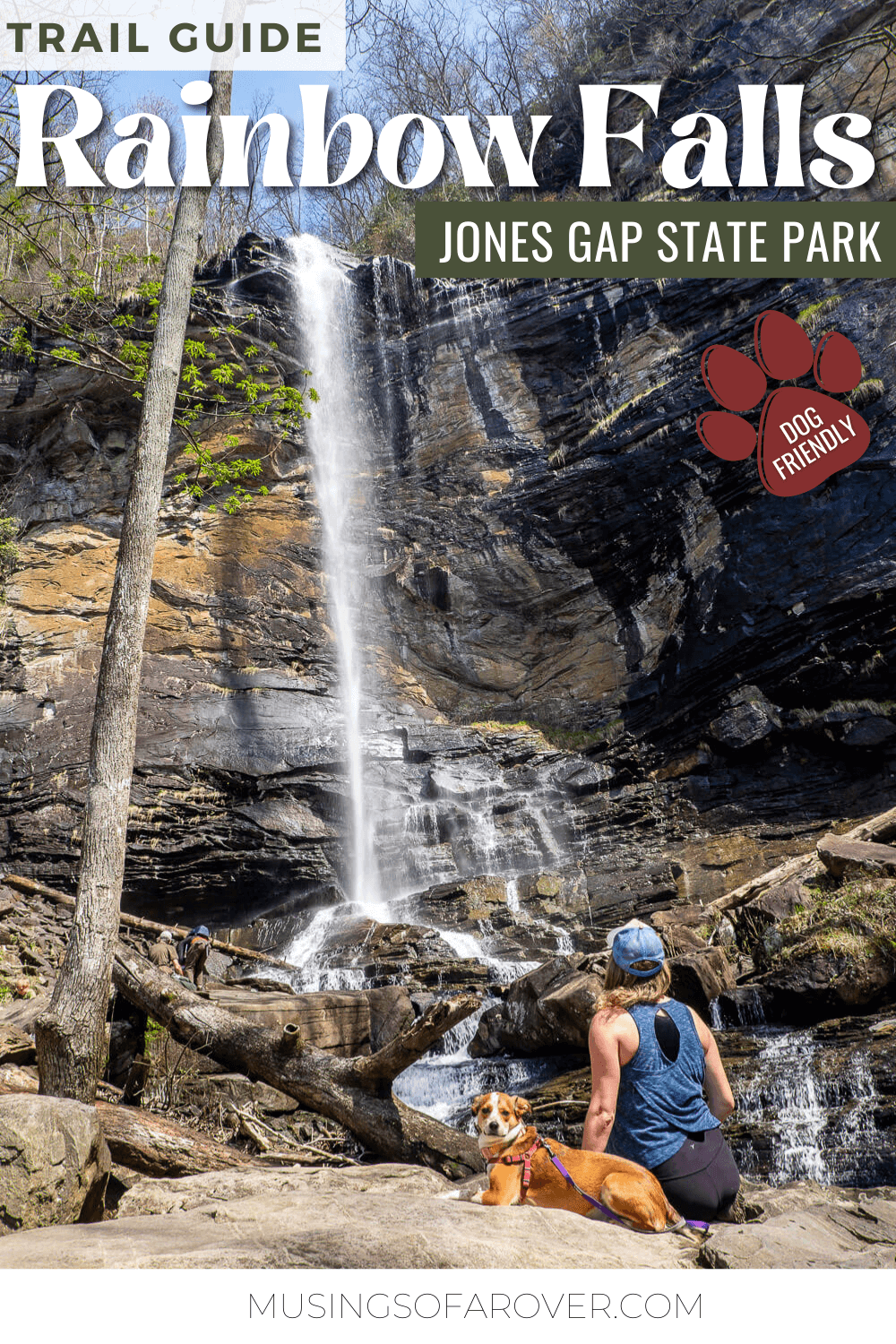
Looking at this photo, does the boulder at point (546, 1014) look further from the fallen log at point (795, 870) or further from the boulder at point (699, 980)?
the fallen log at point (795, 870)

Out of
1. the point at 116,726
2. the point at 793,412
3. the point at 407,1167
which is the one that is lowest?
the point at 407,1167

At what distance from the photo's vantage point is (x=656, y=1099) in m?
3.01

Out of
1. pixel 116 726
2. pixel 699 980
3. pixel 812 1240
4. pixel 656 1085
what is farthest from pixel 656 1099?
pixel 699 980

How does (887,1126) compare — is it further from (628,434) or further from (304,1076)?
(628,434)

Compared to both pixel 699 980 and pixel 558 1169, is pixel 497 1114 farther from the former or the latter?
pixel 699 980

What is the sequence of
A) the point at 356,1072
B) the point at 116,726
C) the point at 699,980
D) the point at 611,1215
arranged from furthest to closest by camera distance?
the point at 699,980 → the point at 116,726 → the point at 356,1072 → the point at 611,1215

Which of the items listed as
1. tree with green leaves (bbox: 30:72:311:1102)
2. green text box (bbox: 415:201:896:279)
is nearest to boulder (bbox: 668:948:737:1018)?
tree with green leaves (bbox: 30:72:311:1102)

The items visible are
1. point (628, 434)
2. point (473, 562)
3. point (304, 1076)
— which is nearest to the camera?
point (304, 1076)

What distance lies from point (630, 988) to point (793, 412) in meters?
17.1

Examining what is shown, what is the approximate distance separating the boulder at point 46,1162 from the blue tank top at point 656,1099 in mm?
2099

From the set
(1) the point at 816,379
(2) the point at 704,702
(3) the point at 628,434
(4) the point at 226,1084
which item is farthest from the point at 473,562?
(4) the point at 226,1084

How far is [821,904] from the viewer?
881cm

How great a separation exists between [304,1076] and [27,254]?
8553 millimetres

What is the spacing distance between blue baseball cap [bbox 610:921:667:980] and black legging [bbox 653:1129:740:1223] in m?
0.60
